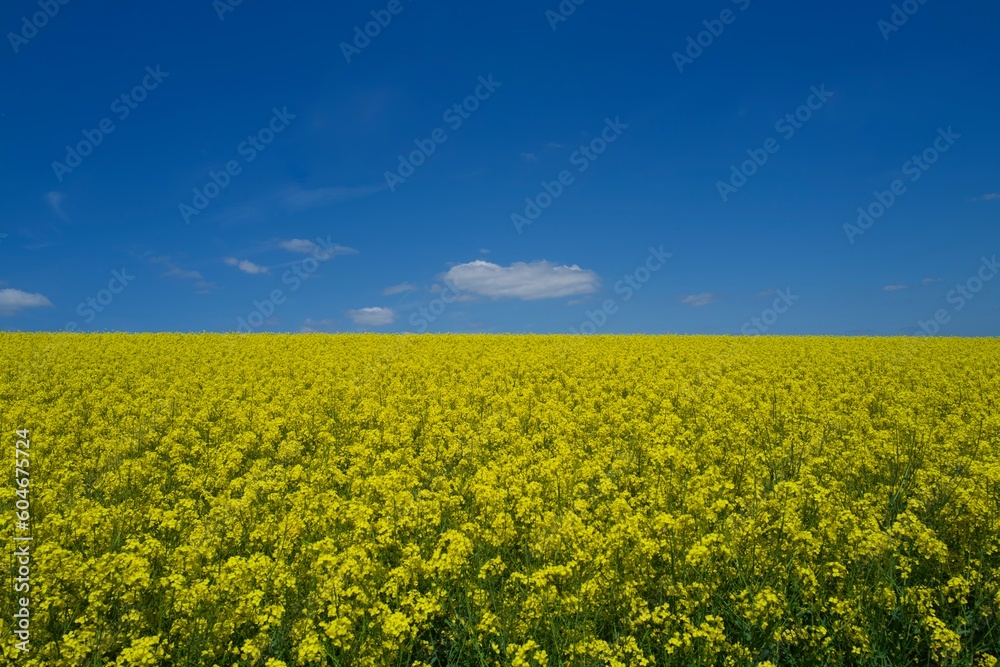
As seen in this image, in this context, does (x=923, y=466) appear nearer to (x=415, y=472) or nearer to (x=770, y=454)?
(x=770, y=454)

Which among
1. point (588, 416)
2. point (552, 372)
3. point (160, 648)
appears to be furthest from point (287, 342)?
point (160, 648)

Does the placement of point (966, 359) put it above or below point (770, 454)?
above

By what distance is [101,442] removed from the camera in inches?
394

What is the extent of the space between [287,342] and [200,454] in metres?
26.4

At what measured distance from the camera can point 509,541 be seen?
6.21 m

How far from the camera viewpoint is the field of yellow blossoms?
15.0 ft

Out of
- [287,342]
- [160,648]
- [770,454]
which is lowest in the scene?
[160,648]

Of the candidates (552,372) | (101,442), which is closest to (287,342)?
(552,372)

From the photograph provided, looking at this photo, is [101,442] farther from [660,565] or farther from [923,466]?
[923,466]

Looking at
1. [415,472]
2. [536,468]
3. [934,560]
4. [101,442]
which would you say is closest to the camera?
[934,560]

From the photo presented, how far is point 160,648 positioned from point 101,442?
25.1 feet

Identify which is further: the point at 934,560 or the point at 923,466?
the point at 923,466

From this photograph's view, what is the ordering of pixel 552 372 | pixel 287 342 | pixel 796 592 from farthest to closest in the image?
pixel 287 342 < pixel 552 372 < pixel 796 592

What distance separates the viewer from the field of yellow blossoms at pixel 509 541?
456 cm
